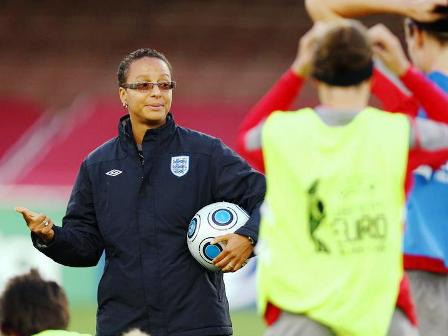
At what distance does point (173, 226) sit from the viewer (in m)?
6.34

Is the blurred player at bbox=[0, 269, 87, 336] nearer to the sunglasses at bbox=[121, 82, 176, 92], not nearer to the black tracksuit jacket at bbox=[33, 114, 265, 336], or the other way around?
the black tracksuit jacket at bbox=[33, 114, 265, 336]

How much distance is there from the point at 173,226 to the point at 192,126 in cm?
1607

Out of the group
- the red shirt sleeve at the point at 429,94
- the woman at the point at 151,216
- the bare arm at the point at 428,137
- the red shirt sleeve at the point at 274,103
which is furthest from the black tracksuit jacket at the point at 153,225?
the bare arm at the point at 428,137

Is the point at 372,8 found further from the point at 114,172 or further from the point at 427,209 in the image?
the point at 114,172

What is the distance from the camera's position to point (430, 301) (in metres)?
5.37

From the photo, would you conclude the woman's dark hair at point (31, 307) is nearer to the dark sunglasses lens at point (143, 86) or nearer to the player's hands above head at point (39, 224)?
the player's hands above head at point (39, 224)

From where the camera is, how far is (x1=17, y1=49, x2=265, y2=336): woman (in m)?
6.28

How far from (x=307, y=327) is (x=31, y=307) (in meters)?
1.77

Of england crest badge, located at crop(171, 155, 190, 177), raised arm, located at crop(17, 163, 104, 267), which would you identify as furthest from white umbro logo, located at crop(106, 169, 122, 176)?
england crest badge, located at crop(171, 155, 190, 177)

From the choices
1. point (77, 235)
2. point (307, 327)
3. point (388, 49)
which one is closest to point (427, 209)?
point (388, 49)

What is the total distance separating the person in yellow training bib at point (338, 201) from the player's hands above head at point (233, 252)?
1.47 m

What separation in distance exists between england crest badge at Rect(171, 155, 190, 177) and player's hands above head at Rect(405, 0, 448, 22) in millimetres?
1676

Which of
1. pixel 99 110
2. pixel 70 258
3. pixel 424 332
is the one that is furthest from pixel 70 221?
pixel 99 110

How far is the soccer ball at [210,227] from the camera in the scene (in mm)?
6242
